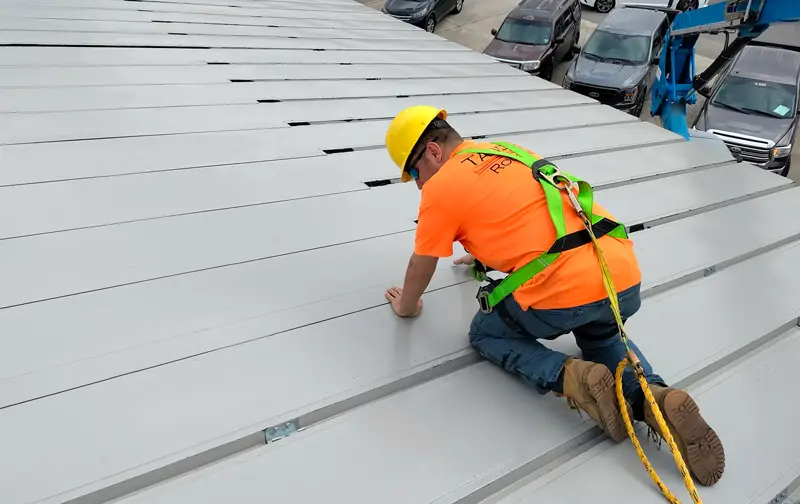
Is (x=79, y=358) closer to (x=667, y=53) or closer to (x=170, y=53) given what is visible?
(x=170, y=53)

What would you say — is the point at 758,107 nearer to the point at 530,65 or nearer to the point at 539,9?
the point at 530,65

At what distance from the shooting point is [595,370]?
1791mm

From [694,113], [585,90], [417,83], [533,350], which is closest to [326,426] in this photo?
[533,350]

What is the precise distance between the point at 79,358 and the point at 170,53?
3.79 meters

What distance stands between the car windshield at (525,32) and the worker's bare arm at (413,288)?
1187cm

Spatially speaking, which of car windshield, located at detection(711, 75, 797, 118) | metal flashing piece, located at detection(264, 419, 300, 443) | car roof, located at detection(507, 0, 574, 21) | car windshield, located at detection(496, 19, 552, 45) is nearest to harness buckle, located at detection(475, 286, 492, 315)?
metal flashing piece, located at detection(264, 419, 300, 443)

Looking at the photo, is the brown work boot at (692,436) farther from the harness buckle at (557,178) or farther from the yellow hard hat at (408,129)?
the yellow hard hat at (408,129)

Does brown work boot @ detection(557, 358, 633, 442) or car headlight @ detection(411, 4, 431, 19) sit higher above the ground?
brown work boot @ detection(557, 358, 633, 442)

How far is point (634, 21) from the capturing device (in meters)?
11.8

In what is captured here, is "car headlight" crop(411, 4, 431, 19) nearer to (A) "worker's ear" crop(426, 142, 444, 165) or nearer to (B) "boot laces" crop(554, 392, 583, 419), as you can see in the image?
(A) "worker's ear" crop(426, 142, 444, 165)

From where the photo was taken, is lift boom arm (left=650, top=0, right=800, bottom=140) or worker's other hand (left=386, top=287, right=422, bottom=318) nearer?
worker's other hand (left=386, top=287, right=422, bottom=318)

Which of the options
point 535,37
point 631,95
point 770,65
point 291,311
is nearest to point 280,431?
point 291,311

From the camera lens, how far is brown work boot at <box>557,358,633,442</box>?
1781mm

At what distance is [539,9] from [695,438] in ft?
44.1
